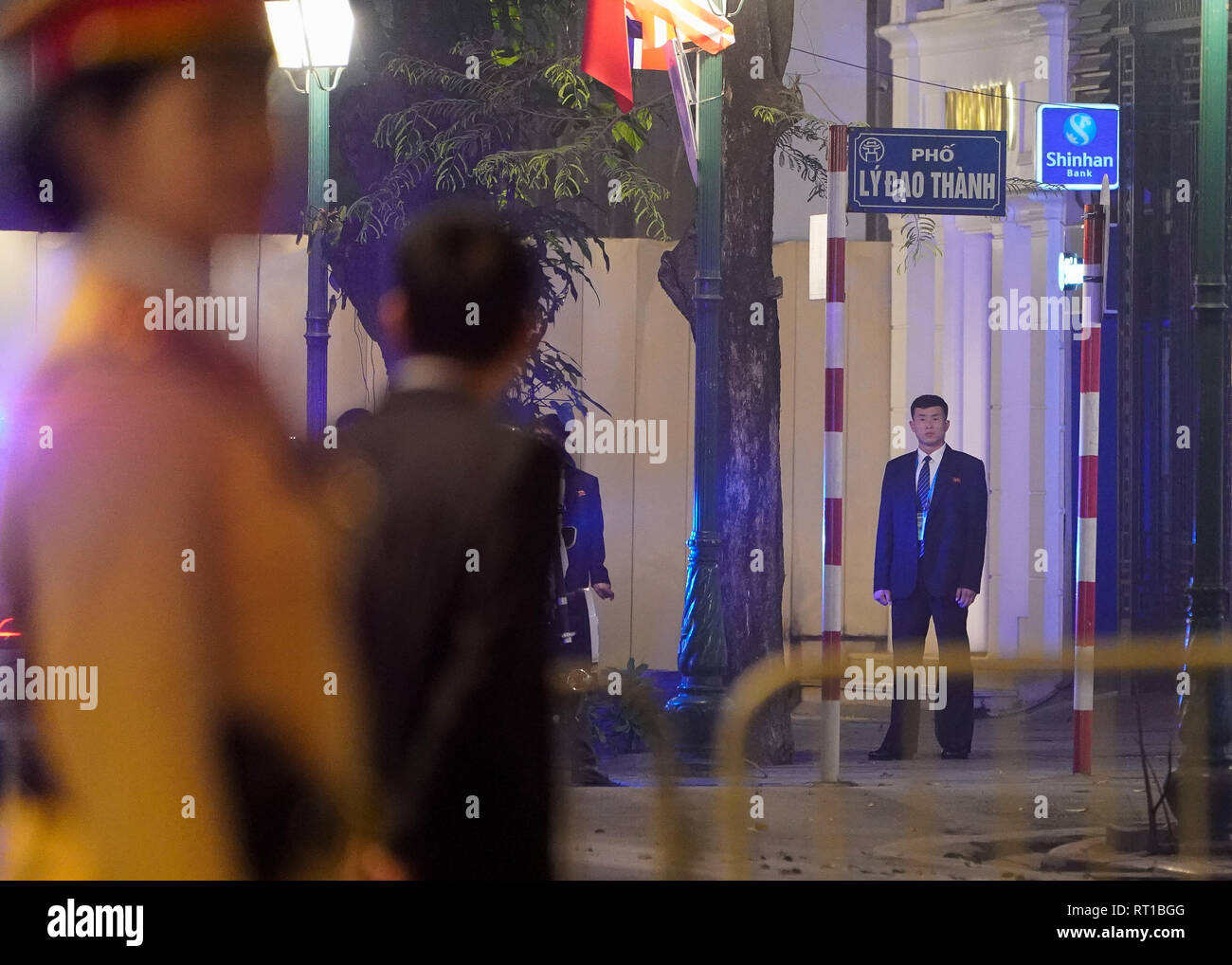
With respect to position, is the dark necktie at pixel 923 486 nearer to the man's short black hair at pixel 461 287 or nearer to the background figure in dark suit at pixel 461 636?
the man's short black hair at pixel 461 287

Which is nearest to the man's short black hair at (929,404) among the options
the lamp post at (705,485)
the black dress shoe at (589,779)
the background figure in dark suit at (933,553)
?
the background figure in dark suit at (933,553)

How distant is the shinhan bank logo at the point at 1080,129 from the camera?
902cm

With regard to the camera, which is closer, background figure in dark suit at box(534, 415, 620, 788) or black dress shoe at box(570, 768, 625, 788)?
black dress shoe at box(570, 768, 625, 788)

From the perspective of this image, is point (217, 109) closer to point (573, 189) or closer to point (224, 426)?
point (224, 426)

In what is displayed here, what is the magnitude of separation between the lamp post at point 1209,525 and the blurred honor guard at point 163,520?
5.19 metres

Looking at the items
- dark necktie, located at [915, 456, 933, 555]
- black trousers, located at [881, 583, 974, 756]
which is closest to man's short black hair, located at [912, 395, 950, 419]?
Result: dark necktie, located at [915, 456, 933, 555]

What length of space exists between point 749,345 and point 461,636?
260 inches

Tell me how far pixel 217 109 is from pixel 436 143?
7143 mm

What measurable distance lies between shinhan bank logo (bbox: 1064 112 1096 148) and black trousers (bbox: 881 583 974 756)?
9.28 ft

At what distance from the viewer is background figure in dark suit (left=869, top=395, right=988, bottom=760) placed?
8328 millimetres

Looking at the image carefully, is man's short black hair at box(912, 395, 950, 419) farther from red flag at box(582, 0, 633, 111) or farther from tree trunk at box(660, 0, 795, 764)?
red flag at box(582, 0, 633, 111)

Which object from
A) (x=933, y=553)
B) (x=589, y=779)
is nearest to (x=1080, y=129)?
(x=933, y=553)
